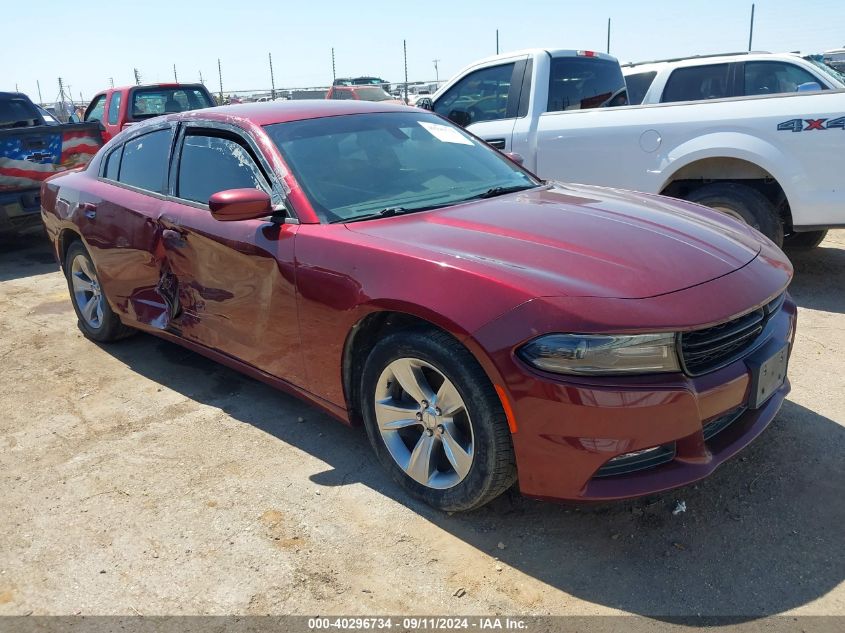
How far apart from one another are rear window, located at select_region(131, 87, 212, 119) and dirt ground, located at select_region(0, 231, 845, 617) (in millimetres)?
8112

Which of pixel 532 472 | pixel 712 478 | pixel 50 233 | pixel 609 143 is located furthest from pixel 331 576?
pixel 609 143

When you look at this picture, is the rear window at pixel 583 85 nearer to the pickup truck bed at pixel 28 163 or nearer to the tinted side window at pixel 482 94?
the tinted side window at pixel 482 94

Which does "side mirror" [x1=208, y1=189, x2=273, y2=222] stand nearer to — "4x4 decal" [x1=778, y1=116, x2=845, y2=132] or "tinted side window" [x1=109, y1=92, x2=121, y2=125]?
"4x4 decal" [x1=778, y1=116, x2=845, y2=132]

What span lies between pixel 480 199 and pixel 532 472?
152cm

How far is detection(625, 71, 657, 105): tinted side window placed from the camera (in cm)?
775

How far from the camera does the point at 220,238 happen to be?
11.7 ft

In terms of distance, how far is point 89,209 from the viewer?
4703 millimetres

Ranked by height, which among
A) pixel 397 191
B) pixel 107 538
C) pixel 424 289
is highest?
pixel 397 191

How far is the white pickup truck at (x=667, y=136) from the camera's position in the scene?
510cm

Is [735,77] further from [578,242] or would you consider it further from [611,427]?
[611,427]

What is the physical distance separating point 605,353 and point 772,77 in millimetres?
5914

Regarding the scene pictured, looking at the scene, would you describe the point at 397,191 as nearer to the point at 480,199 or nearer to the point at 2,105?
the point at 480,199

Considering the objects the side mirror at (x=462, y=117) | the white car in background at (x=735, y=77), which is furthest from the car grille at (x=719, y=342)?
the white car in background at (x=735, y=77)

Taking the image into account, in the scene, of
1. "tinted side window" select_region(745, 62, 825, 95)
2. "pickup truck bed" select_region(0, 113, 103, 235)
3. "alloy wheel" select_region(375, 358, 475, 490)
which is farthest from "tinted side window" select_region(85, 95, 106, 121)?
"alloy wheel" select_region(375, 358, 475, 490)
